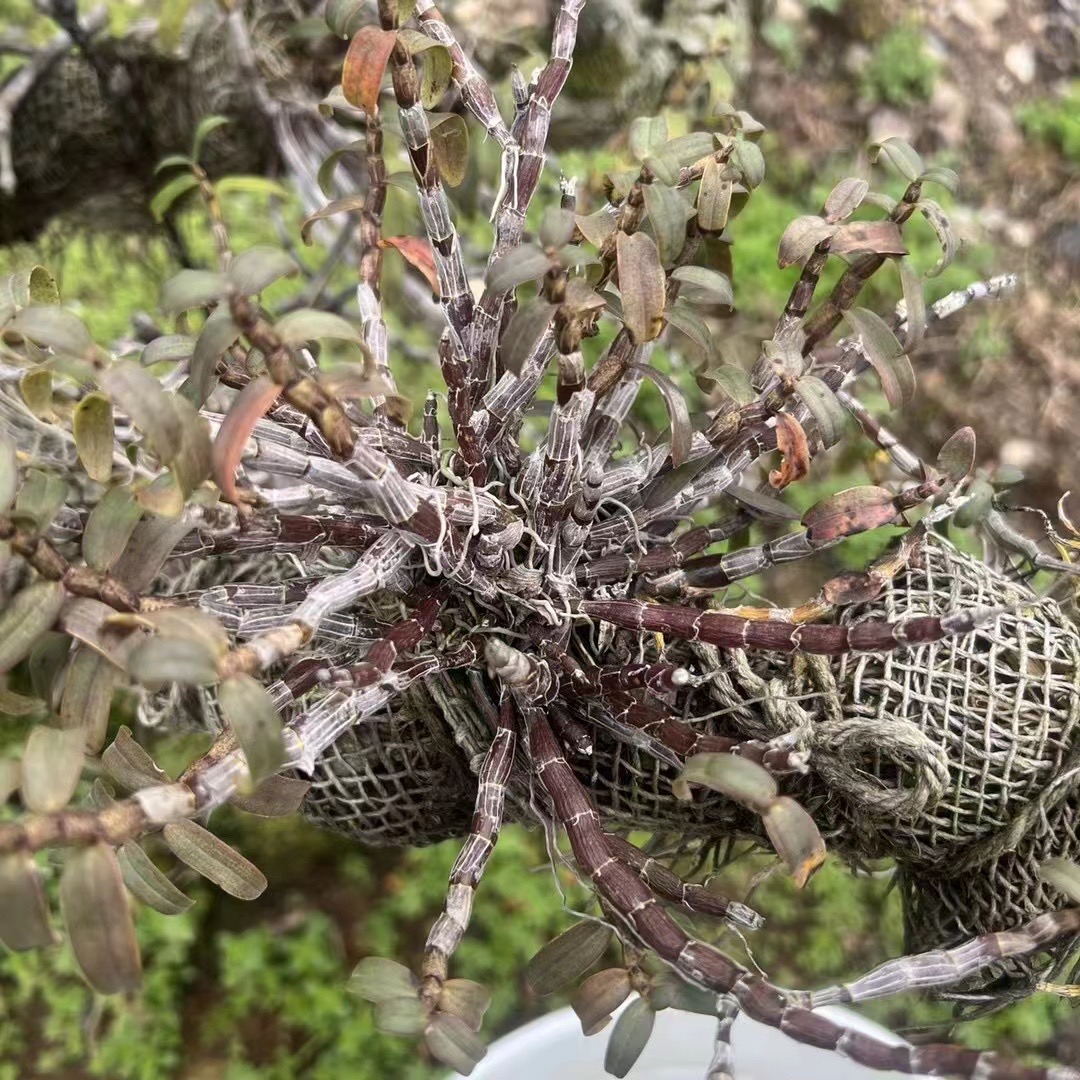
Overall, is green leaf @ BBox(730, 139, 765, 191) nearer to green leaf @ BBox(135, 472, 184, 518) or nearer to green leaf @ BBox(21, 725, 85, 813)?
green leaf @ BBox(135, 472, 184, 518)

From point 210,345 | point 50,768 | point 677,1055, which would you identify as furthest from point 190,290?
point 677,1055

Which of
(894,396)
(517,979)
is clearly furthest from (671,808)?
Answer: (517,979)

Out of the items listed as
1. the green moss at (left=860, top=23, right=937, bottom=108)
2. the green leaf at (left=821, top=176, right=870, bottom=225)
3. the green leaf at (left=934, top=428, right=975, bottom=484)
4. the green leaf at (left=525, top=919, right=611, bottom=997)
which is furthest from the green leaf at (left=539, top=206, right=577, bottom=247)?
the green moss at (left=860, top=23, right=937, bottom=108)

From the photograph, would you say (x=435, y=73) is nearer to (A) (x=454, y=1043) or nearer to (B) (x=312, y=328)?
(B) (x=312, y=328)

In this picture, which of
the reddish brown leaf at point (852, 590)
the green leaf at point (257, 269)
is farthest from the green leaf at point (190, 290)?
the reddish brown leaf at point (852, 590)

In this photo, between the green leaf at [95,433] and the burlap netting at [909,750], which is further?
the burlap netting at [909,750]

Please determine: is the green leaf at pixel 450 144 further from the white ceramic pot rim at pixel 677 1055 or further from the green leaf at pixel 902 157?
the white ceramic pot rim at pixel 677 1055
